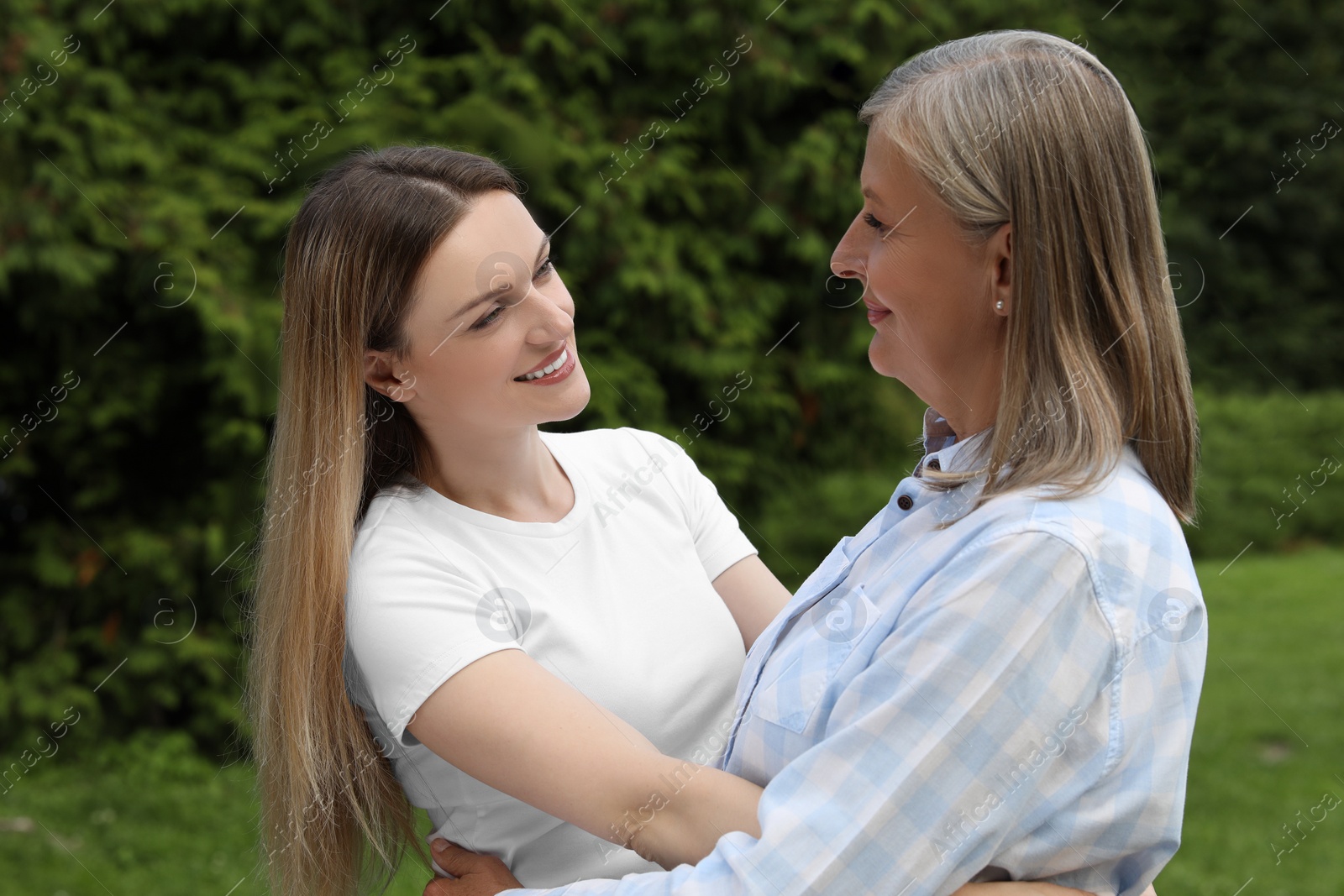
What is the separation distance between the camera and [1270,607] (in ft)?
24.3

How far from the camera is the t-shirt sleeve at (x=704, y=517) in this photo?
2.33 metres

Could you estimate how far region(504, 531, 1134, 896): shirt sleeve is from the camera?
133cm

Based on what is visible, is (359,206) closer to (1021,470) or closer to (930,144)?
(930,144)

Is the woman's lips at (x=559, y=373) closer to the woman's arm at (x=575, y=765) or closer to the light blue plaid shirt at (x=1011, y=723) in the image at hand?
the woman's arm at (x=575, y=765)

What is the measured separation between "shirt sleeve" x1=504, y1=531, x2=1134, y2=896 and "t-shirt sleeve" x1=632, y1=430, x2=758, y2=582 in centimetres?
92

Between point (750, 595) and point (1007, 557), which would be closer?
point (1007, 557)

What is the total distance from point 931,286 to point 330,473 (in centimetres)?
102

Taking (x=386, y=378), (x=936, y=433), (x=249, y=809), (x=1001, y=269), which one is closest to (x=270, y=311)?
(x=249, y=809)

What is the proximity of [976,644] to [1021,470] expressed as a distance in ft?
0.75

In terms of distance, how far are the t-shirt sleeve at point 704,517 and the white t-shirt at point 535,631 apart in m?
0.08

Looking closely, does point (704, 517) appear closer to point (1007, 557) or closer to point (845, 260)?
point (845, 260)

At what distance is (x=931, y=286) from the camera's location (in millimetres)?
1565

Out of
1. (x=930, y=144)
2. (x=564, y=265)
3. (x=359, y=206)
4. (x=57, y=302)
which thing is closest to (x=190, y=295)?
(x=57, y=302)

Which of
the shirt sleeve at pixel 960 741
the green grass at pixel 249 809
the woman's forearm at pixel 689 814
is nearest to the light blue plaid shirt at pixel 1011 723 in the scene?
the shirt sleeve at pixel 960 741
